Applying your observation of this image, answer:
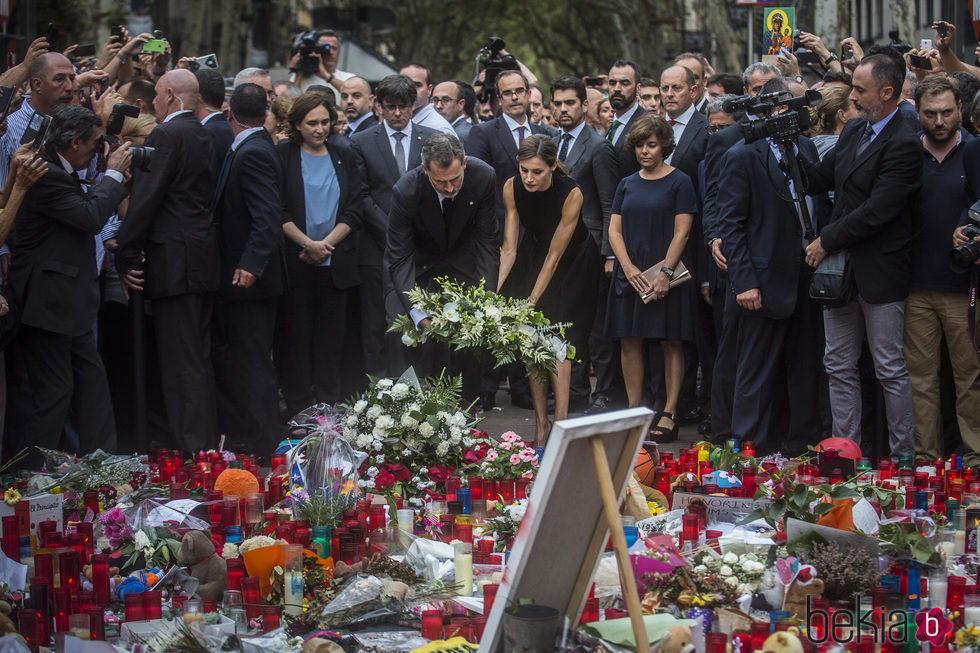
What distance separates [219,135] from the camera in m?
9.12

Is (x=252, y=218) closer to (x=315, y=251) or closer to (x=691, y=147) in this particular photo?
(x=315, y=251)

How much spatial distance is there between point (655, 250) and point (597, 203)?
3.57 ft

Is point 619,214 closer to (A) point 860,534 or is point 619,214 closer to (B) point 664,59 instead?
(A) point 860,534

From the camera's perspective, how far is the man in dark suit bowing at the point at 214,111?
910cm

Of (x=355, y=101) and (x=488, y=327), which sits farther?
(x=355, y=101)

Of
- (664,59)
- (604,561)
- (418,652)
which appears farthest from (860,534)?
(664,59)

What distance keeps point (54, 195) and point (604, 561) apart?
14.4 feet

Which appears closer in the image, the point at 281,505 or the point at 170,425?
the point at 281,505

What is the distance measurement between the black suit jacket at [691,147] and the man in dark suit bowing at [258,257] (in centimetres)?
308

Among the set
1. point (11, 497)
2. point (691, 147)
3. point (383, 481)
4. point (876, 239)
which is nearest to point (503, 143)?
point (691, 147)

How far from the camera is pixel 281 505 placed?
624 cm

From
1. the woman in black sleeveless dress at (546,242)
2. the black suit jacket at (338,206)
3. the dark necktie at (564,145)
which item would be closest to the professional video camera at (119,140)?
the black suit jacket at (338,206)

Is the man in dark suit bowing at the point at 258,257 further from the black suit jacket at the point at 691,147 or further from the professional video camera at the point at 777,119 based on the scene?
Result: the professional video camera at the point at 777,119

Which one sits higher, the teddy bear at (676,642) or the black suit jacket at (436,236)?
the black suit jacket at (436,236)
